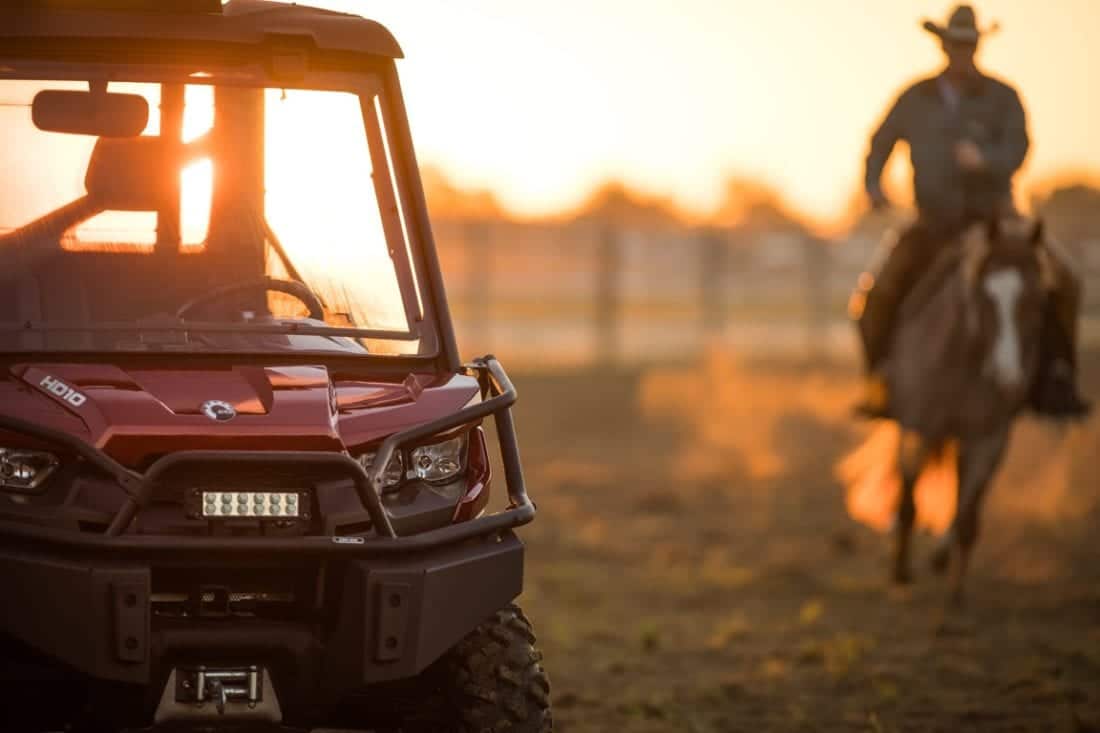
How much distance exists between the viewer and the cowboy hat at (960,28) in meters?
12.2

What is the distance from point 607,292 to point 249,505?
2696 cm

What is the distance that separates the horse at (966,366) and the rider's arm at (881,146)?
0.57m

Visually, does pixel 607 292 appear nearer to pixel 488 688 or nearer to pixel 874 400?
pixel 874 400

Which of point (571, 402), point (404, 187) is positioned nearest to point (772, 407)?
point (571, 402)

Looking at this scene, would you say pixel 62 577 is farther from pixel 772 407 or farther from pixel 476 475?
pixel 772 407

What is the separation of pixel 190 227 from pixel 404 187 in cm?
58

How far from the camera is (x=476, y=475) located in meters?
5.56

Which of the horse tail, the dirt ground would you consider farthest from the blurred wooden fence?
the horse tail

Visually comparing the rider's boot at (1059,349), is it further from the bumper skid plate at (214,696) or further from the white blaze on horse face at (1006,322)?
the bumper skid plate at (214,696)

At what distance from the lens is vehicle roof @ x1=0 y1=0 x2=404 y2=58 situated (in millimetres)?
5832

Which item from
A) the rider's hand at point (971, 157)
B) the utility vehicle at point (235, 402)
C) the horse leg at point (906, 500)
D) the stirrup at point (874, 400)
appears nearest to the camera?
the utility vehicle at point (235, 402)

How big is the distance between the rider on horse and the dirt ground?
1.32 m

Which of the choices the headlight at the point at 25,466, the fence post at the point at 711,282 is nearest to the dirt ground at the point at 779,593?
the headlight at the point at 25,466

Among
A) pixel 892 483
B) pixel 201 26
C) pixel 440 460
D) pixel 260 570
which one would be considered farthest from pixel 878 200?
pixel 260 570
